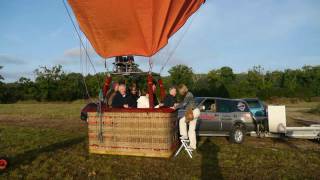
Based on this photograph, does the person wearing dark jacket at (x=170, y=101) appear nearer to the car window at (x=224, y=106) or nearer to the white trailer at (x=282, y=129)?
the car window at (x=224, y=106)

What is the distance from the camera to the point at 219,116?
12.8 meters

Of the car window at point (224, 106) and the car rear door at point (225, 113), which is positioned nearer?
the car rear door at point (225, 113)

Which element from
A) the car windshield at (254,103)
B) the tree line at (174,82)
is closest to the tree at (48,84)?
the tree line at (174,82)

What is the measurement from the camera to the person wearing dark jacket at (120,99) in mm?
9977

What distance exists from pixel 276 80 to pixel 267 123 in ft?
194

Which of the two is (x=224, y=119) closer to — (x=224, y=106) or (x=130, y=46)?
(x=224, y=106)

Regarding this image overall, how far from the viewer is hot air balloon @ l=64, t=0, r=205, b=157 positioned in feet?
29.9

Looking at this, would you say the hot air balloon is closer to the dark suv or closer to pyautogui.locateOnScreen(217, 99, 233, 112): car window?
the dark suv

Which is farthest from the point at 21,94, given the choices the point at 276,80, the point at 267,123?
the point at 267,123

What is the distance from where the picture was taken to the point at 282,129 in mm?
13555

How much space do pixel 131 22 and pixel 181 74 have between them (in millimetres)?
54992

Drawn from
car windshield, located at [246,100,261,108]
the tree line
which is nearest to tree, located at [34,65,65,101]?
the tree line

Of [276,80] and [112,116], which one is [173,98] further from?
Answer: [276,80]

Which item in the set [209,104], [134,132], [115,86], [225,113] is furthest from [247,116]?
[134,132]
